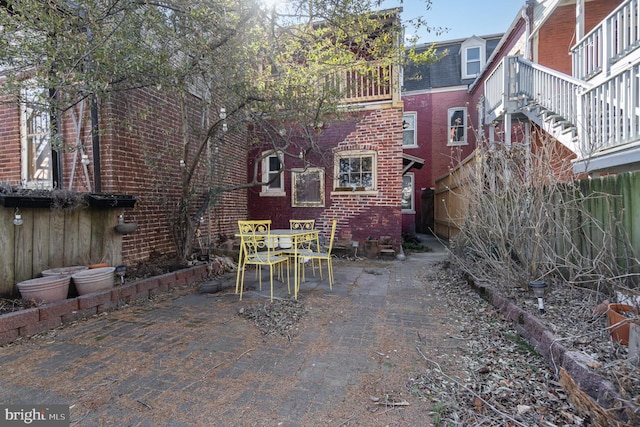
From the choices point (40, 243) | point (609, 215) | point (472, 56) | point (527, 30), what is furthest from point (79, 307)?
point (472, 56)

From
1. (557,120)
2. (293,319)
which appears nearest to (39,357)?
(293,319)

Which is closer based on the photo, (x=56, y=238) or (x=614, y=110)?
(x=56, y=238)

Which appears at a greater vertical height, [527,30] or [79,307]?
A: [527,30]

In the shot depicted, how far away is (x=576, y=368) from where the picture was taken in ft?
6.27

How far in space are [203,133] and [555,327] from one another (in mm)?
5268

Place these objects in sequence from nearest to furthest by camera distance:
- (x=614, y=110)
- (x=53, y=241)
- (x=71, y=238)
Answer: (x=53, y=241) < (x=71, y=238) < (x=614, y=110)

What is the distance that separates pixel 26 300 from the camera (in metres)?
3.15

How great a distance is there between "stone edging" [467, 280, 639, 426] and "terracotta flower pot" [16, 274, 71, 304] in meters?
4.57

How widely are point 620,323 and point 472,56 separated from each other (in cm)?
1395

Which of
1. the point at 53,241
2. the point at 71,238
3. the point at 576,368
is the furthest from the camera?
the point at 71,238

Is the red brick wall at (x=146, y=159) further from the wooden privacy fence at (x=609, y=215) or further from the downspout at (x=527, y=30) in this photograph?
the downspout at (x=527, y=30)

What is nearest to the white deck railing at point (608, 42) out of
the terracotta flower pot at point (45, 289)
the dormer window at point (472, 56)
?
the dormer window at point (472, 56)

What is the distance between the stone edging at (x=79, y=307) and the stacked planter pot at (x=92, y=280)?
92 millimetres

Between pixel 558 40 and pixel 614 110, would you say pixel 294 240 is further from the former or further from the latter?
pixel 558 40
